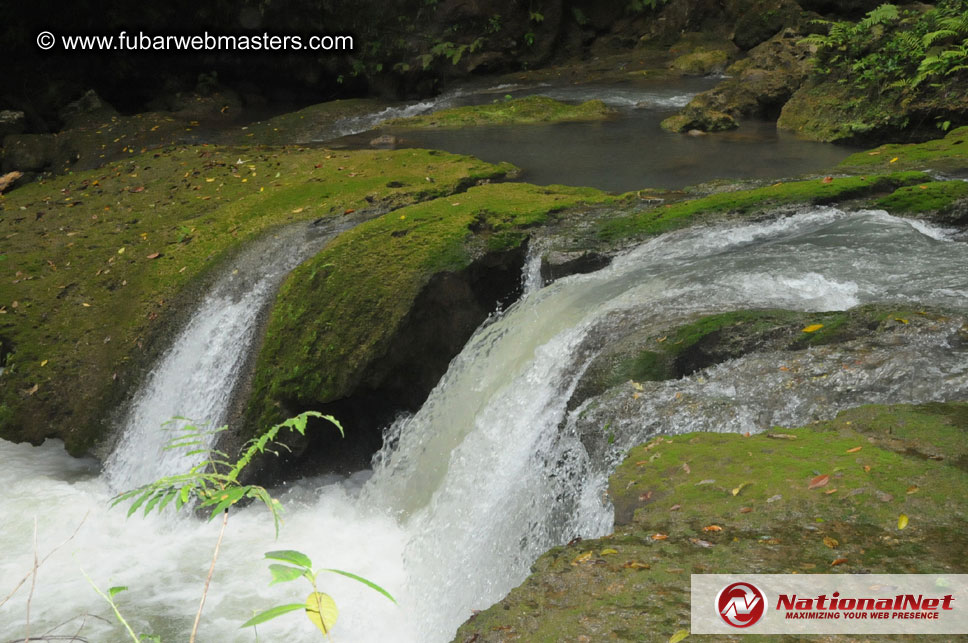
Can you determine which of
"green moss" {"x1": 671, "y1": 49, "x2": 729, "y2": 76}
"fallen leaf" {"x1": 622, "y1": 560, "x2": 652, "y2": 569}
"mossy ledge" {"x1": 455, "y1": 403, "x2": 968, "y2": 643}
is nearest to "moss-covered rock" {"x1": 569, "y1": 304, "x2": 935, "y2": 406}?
"mossy ledge" {"x1": 455, "y1": 403, "x2": 968, "y2": 643}

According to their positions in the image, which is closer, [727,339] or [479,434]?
[727,339]

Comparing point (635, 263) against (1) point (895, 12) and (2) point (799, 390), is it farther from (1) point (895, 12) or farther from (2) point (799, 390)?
(1) point (895, 12)

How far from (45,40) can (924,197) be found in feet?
55.7

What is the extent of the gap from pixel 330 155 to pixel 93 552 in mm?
6029

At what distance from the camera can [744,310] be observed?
5148 millimetres

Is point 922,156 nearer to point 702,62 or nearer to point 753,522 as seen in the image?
point 753,522

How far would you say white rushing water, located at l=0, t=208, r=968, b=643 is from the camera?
4.40 metres

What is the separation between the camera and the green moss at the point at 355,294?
6.70 metres

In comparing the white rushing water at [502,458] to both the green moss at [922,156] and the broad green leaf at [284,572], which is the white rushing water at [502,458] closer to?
the green moss at [922,156]

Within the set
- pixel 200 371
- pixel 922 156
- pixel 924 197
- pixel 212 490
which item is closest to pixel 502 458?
pixel 212 490

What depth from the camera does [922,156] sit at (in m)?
8.45

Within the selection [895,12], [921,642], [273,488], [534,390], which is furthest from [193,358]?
[895,12]

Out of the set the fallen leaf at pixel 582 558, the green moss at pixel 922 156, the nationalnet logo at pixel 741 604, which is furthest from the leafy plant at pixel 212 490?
the green moss at pixel 922 156

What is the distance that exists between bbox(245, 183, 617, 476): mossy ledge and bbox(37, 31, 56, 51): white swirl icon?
42.6 feet
